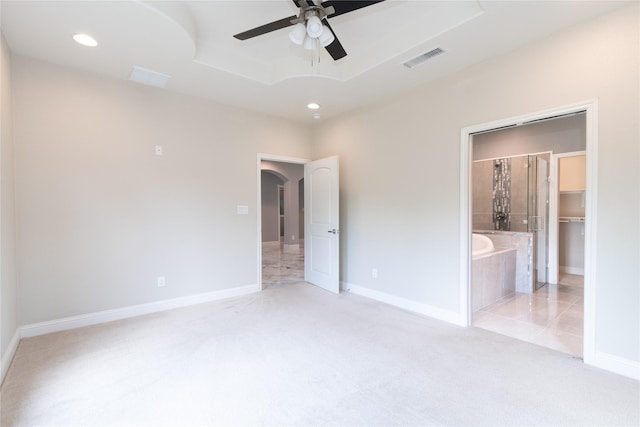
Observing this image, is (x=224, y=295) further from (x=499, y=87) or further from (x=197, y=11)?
(x=499, y=87)

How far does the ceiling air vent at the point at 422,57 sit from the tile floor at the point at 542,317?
2777 mm

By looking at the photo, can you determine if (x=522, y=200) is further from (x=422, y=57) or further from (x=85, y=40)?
(x=85, y=40)

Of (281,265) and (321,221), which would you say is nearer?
(321,221)

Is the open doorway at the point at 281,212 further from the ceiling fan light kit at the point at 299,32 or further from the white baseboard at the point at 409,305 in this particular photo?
the ceiling fan light kit at the point at 299,32

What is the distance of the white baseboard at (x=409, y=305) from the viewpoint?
3.14 metres

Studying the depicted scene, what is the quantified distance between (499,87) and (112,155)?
407 cm

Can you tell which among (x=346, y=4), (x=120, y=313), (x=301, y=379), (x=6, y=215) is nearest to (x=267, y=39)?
(x=346, y=4)

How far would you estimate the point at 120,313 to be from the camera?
3.24 meters

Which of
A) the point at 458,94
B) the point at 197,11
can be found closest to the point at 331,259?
the point at 458,94

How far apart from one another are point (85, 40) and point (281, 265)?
4.85m

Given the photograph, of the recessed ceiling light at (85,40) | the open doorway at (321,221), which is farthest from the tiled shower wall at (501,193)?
the recessed ceiling light at (85,40)

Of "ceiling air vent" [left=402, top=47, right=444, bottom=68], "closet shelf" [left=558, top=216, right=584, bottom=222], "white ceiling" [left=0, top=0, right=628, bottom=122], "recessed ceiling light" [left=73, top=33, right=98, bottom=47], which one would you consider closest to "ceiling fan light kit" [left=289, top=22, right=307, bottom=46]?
"white ceiling" [left=0, top=0, right=628, bottom=122]

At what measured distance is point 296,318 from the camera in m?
3.27

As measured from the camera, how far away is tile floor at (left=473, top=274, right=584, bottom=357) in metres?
2.73
